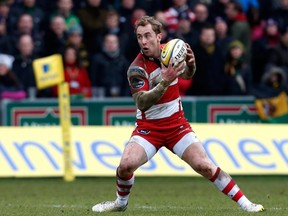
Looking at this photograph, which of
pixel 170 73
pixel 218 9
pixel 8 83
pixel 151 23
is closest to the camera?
pixel 170 73

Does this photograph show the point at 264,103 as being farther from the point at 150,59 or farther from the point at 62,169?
the point at 150,59

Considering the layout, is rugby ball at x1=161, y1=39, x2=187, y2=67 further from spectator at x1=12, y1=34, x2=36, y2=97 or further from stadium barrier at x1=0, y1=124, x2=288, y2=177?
spectator at x1=12, y1=34, x2=36, y2=97

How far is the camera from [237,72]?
19.6 meters

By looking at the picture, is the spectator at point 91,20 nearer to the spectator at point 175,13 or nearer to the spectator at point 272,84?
the spectator at point 175,13

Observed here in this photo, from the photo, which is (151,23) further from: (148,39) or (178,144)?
(178,144)

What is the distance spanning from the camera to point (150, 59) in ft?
35.1

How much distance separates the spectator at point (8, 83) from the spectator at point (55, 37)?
113 centimetres

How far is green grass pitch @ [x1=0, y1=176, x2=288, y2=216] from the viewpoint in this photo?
37.8 feet

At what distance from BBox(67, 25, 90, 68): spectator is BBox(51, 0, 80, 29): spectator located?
0.69ft

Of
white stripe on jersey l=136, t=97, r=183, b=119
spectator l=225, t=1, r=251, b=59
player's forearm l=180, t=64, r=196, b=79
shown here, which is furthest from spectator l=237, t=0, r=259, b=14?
white stripe on jersey l=136, t=97, r=183, b=119

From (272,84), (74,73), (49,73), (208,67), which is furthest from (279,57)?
(49,73)

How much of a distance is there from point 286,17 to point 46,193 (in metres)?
8.79

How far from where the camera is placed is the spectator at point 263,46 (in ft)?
67.6

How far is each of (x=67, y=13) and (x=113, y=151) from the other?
4.06 metres
